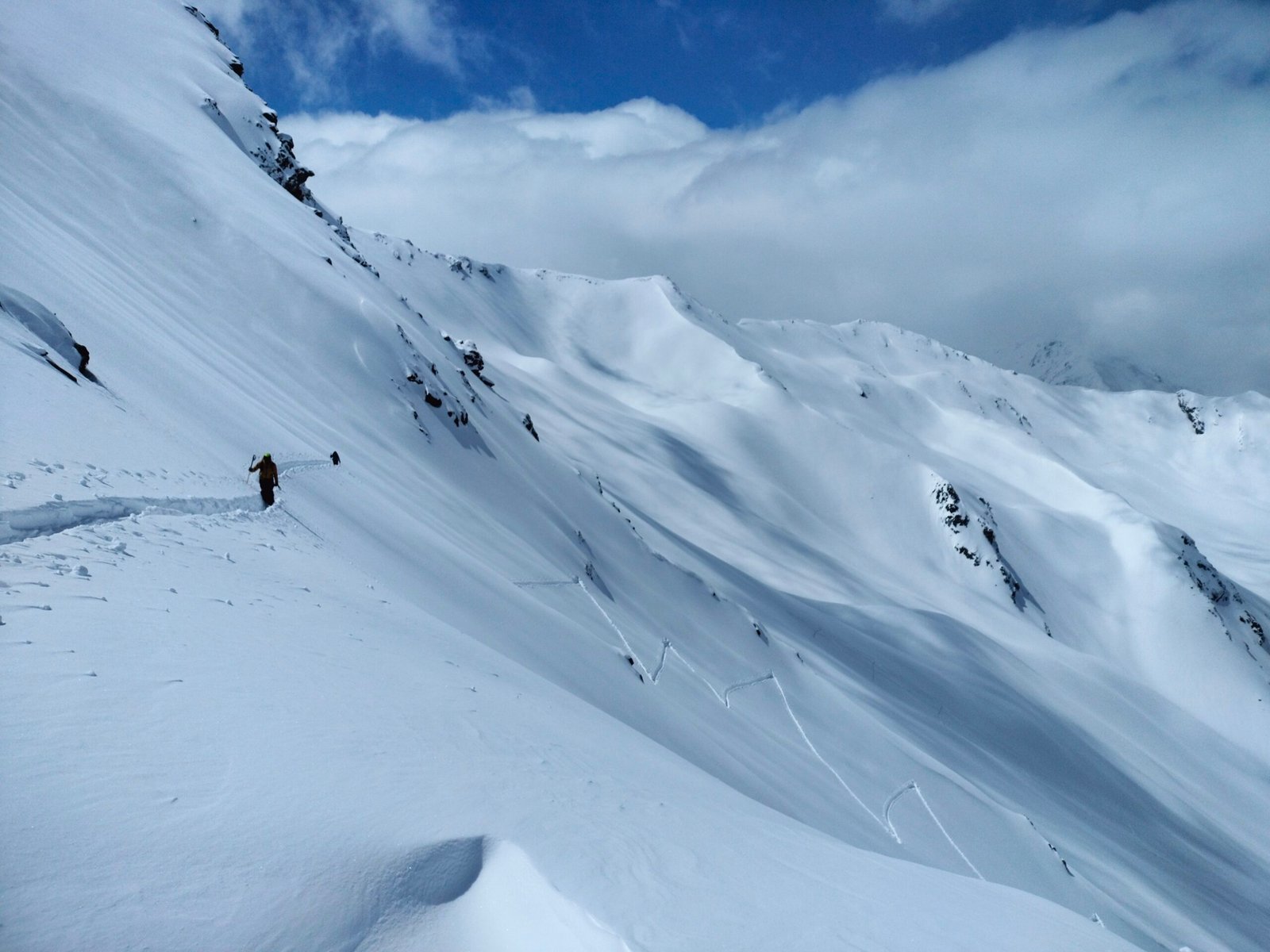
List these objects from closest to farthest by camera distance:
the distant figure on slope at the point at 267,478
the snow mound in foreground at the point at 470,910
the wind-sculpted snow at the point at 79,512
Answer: the snow mound in foreground at the point at 470,910, the wind-sculpted snow at the point at 79,512, the distant figure on slope at the point at 267,478

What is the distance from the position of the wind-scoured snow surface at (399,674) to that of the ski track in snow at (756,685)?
0.82 ft

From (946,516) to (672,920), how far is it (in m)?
117

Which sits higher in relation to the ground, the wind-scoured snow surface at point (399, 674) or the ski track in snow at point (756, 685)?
the wind-scoured snow surface at point (399, 674)

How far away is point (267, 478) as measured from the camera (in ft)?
43.9

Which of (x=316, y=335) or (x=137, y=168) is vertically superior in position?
(x=137, y=168)

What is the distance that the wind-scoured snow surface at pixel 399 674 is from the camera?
4.40 metres

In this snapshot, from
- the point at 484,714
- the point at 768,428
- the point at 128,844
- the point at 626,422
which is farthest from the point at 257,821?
the point at 768,428

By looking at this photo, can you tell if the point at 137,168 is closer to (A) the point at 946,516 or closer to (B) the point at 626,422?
(B) the point at 626,422

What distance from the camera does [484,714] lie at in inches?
315

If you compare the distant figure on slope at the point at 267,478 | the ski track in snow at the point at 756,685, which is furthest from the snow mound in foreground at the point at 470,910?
the ski track in snow at the point at 756,685

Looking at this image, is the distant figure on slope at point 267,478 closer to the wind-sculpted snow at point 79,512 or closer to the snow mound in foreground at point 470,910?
the wind-sculpted snow at point 79,512

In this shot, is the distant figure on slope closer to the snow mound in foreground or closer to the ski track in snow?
the ski track in snow

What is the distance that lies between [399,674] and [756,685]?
78.5 feet

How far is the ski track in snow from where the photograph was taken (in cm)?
2320
